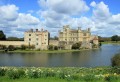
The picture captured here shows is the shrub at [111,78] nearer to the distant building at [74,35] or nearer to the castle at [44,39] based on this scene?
the castle at [44,39]

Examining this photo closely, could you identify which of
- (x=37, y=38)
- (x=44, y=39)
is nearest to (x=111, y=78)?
(x=44, y=39)

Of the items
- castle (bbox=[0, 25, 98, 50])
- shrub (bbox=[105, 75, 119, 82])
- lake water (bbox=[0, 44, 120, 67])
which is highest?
castle (bbox=[0, 25, 98, 50])

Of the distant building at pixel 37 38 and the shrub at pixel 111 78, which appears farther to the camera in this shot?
the distant building at pixel 37 38

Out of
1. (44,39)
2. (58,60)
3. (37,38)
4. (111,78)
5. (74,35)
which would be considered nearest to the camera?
(111,78)

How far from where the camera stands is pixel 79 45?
3196 inches

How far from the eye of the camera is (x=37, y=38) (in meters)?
75.8

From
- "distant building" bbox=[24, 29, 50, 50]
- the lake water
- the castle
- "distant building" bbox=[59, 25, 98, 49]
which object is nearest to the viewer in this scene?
the lake water

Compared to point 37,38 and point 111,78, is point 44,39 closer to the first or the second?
point 37,38

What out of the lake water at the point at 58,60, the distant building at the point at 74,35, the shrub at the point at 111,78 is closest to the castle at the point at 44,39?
the distant building at the point at 74,35

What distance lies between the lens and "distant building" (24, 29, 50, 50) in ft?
247

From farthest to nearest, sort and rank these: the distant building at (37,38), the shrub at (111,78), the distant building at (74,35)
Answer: the distant building at (74,35) < the distant building at (37,38) < the shrub at (111,78)

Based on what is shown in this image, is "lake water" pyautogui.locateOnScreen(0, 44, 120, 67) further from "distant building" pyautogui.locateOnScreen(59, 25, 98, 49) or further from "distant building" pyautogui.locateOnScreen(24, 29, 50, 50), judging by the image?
"distant building" pyautogui.locateOnScreen(59, 25, 98, 49)

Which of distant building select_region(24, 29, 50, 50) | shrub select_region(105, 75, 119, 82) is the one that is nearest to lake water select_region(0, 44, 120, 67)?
shrub select_region(105, 75, 119, 82)

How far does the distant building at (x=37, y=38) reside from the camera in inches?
2963
